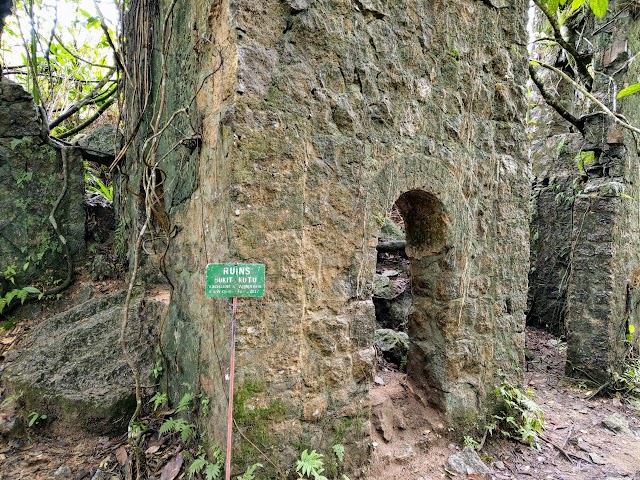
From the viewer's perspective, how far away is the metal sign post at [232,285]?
196 cm

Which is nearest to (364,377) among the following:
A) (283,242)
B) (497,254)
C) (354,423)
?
(354,423)

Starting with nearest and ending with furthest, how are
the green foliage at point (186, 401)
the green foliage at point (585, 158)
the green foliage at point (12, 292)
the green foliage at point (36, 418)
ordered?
1. the green foliage at point (186, 401)
2. the green foliage at point (36, 418)
3. the green foliage at point (12, 292)
4. the green foliage at point (585, 158)

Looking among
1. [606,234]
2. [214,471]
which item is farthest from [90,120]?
[606,234]

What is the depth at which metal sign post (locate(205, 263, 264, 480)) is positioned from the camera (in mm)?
1955

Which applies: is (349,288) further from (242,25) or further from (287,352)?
(242,25)

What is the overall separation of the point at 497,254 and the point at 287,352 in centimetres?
216

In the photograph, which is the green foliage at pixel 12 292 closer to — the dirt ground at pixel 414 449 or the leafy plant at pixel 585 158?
the dirt ground at pixel 414 449

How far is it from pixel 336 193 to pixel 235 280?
0.86 meters

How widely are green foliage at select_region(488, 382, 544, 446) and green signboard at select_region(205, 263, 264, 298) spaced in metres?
2.53

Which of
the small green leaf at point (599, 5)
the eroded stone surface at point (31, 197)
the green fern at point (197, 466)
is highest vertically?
the small green leaf at point (599, 5)

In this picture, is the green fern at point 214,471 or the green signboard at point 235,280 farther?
the green fern at point 214,471

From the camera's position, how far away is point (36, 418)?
283cm

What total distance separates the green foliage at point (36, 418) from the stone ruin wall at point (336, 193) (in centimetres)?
94

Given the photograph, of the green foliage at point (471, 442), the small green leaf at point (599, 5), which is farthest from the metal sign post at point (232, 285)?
the small green leaf at point (599, 5)
